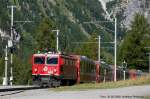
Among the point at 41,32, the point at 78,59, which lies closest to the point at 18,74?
the point at 41,32

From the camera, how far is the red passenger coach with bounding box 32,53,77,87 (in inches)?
1925

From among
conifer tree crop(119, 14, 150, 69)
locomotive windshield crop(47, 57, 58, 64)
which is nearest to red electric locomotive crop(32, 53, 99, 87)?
locomotive windshield crop(47, 57, 58, 64)

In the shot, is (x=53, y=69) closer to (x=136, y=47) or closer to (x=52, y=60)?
(x=52, y=60)

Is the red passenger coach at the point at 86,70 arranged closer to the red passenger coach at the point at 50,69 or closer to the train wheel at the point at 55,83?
the red passenger coach at the point at 50,69

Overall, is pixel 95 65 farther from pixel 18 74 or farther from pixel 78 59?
pixel 18 74

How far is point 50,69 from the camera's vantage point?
4956cm

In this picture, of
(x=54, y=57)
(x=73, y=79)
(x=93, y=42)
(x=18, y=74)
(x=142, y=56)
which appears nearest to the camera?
(x=54, y=57)

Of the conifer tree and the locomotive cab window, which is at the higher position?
the conifer tree

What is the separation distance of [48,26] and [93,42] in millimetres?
10817

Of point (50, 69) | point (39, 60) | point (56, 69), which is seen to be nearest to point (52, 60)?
point (50, 69)

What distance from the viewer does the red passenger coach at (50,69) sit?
4891cm

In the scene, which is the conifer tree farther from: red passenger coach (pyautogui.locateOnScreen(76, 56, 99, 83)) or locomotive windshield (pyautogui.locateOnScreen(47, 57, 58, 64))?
locomotive windshield (pyautogui.locateOnScreen(47, 57, 58, 64))

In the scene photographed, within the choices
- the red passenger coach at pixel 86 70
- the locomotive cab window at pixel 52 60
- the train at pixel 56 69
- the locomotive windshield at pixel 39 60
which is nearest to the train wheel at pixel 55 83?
the train at pixel 56 69

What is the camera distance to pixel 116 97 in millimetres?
25438
